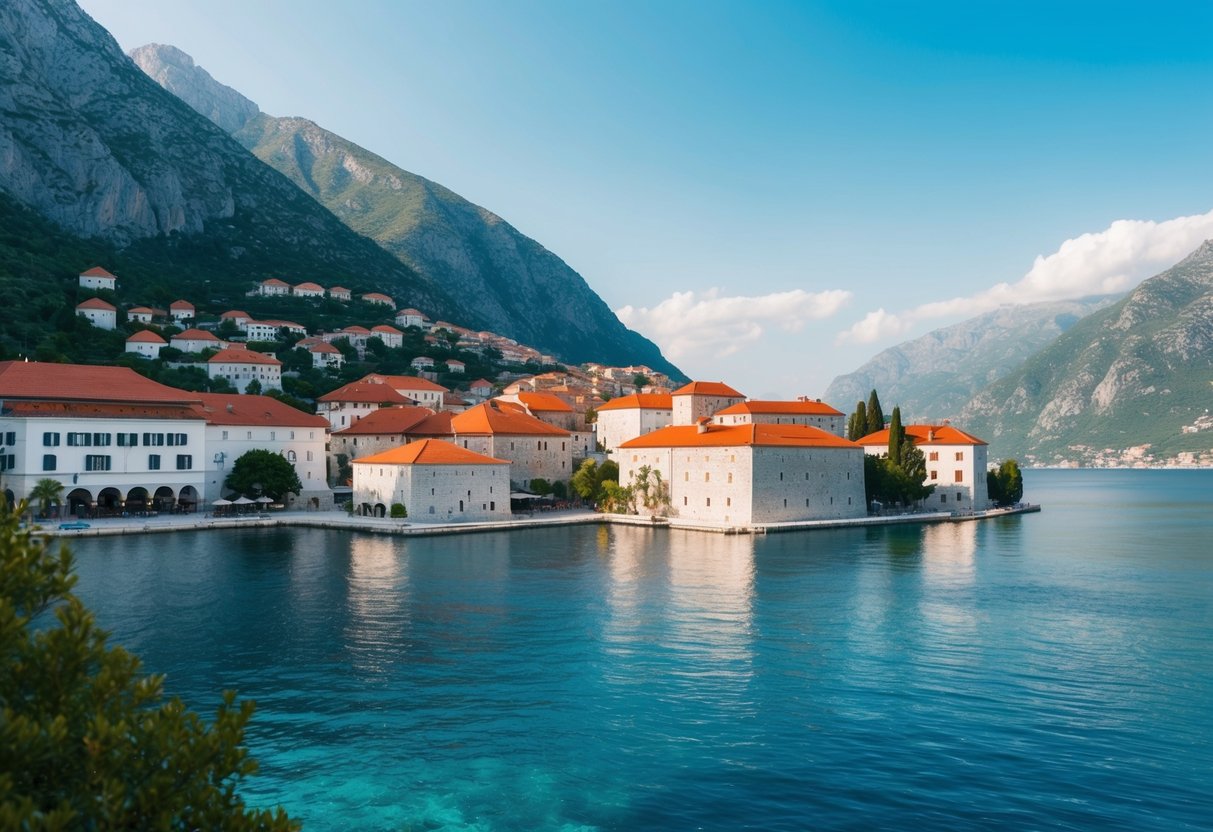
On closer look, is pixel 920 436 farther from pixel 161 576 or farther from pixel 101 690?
pixel 101 690

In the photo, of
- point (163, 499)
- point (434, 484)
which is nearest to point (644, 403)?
point (434, 484)

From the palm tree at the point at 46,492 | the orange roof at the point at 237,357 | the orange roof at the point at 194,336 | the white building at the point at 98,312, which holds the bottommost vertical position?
the palm tree at the point at 46,492

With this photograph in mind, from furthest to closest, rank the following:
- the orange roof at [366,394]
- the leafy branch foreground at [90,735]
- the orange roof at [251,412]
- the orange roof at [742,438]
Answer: the orange roof at [366,394] < the orange roof at [251,412] < the orange roof at [742,438] < the leafy branch foreground at [90,735]

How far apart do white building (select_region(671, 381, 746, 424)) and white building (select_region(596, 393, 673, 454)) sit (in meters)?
0.88

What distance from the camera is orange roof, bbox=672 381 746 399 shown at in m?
71.5

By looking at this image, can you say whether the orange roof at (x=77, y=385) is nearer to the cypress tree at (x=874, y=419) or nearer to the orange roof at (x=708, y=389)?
the orange roof at (x=708, y=389)

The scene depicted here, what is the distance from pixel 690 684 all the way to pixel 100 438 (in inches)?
1567

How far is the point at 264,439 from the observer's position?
5453 cm

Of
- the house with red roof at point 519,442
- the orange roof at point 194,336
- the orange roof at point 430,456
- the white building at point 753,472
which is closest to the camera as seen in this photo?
the orange roof at point 430,456

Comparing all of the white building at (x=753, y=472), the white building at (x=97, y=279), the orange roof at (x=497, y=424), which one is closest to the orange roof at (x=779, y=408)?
the white building at (x=753, y=472)

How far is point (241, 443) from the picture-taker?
2110 inches

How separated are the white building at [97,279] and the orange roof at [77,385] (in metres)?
46.7

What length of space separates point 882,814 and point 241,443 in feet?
162

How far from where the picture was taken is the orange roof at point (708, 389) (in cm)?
7150
